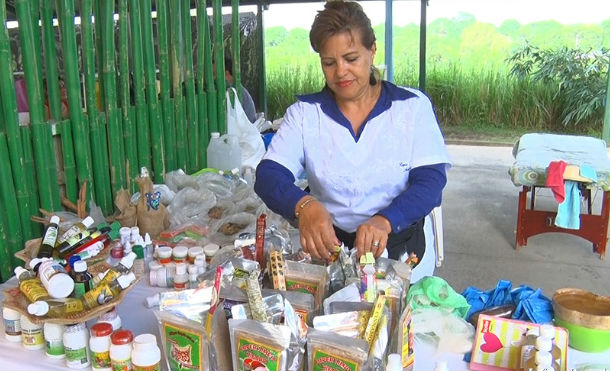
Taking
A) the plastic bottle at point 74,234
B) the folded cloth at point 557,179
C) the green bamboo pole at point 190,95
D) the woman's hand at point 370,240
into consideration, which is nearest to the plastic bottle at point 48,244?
the plastic bottle at point 74,234

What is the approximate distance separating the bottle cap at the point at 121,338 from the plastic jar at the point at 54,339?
0.18m

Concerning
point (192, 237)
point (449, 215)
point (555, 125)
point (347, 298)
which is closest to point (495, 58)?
point (555, 125)

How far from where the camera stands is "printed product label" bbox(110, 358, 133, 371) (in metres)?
1.18

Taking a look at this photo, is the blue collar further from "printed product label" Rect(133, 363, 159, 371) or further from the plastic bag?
the plastic bag

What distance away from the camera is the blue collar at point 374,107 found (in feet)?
5.46

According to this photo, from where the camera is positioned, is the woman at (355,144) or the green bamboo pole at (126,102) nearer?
the woman at (355,144)

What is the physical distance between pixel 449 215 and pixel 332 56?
3.58 metres

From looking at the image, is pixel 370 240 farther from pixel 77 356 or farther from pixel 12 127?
pixel 12 127

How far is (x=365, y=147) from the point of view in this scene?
166cm

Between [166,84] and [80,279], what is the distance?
192 centimetres

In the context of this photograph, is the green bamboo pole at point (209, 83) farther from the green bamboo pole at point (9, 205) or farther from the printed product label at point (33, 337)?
the printed product label at point (33, 337)

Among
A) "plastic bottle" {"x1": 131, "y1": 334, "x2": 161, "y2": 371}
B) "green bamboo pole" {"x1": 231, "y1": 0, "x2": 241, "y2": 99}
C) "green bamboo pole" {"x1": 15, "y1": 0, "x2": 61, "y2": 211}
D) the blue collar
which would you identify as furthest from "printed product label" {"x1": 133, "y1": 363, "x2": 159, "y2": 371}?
"green bamboo pole" {"x1": 231, "y1": 0, "x2": 241, "y2": 99}

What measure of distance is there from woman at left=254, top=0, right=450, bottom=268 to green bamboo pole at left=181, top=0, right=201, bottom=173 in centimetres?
179

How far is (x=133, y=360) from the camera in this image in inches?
45.8
